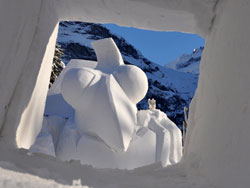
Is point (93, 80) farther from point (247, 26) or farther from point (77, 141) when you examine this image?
point (247, 26)

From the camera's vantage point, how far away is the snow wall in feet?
4.83

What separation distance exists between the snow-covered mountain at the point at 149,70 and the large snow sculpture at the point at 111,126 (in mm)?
18584

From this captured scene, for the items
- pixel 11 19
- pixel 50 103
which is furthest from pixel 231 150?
pixel 50 103

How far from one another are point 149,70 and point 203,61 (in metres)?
33.8

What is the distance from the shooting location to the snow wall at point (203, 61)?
58.0 inches

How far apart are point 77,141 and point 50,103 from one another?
2.57 meters

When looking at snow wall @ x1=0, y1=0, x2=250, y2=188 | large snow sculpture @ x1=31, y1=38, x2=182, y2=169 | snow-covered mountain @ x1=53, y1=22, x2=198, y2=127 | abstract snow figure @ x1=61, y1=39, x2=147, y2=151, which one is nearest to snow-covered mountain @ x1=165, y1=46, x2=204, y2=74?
snow-covered mountain @ x1=53, y1=22, x2=198, y2=127

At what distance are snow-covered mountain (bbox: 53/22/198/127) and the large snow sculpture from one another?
1858 cm

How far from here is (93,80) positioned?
652 cm

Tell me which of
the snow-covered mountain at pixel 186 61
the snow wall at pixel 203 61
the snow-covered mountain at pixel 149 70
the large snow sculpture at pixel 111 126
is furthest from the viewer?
the snow-covered mountain at pixel 186 61

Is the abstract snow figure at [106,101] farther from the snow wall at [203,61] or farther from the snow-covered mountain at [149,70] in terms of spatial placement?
the snow-covered mountain at [149,70]

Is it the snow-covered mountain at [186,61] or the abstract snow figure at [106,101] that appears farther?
the snow-covered mountain at [186,61]

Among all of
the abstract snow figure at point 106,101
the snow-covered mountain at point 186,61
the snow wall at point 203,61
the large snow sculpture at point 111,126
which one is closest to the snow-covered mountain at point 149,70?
the large snow sculpture at point 111,126

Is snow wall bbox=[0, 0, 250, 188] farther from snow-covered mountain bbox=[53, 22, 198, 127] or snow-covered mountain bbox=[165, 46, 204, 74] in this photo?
snow-covered mountain bbox=[165, 46, 204, 74]
